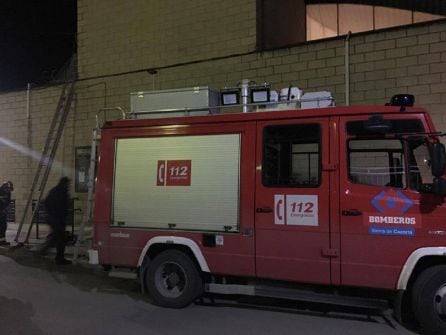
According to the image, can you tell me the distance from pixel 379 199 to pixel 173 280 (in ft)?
9.82

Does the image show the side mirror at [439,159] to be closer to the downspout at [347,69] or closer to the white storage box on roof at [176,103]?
the white storage box on roof at [176,103]

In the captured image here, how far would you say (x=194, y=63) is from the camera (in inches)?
510

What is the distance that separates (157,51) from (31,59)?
30.2 feet

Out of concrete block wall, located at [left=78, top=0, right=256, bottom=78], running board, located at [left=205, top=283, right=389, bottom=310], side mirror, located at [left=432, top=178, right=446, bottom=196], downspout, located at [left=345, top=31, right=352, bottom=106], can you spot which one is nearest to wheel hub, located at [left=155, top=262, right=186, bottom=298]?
running board, located at [left=205, top=283, right=389, bottom=310]

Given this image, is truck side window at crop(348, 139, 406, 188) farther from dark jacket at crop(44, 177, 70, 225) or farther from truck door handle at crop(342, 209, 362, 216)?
dark jacket at crop(44, 177, 70, 225)

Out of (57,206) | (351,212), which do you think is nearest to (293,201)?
(351,212)

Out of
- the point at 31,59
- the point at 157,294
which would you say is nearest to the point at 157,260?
the point at 157,294

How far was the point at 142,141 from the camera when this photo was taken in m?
7.54

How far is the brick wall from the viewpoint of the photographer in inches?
401

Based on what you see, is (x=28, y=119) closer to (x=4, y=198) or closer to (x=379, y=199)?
(x=4, y=198)

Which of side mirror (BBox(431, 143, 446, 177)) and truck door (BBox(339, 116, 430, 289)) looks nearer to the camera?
side mirror (BBox(431, 143, 446, 177))

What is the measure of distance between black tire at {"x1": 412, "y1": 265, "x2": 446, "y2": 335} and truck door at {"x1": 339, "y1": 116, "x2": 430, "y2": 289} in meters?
0.31

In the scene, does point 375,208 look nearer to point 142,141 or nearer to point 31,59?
point 142,141

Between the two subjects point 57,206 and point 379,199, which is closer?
point 379,199
